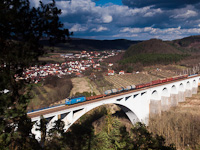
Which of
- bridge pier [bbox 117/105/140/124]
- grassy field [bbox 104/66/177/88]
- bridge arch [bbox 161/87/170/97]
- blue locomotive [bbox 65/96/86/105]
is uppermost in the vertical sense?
grassy field [bbox 104/66/177/88]

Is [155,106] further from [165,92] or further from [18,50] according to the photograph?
[18,50]

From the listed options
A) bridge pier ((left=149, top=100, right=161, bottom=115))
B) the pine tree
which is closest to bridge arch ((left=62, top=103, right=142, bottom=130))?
bridge pier ((left=149, top=100, right=161, bottom=115))

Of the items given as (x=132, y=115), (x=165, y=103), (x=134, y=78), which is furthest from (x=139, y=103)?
(x=134, y=78)

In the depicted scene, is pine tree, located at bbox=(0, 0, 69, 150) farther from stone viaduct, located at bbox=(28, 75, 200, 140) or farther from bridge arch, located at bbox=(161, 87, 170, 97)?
bridge arch, located at bbox=(161, 87, 170, 97)

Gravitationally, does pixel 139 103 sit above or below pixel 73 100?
below

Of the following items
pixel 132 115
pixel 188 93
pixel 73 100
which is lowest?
pixel 132 115

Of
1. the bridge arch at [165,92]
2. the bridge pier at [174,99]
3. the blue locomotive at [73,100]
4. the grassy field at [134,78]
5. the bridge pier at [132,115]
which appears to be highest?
the grassy field at [134,78]

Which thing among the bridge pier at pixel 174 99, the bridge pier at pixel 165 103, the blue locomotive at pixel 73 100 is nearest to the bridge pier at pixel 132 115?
the bridge pier at pixel 165 103

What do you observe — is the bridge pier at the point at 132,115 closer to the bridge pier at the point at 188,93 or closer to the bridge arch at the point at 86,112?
the bridge arch at the point at 86,112

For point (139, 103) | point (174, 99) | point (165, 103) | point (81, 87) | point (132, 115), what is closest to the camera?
point (139, 103)

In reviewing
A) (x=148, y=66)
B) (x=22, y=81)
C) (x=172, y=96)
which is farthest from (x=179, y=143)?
(x=148, y=66)

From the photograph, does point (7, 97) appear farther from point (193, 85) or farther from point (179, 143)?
point (193, 85)
